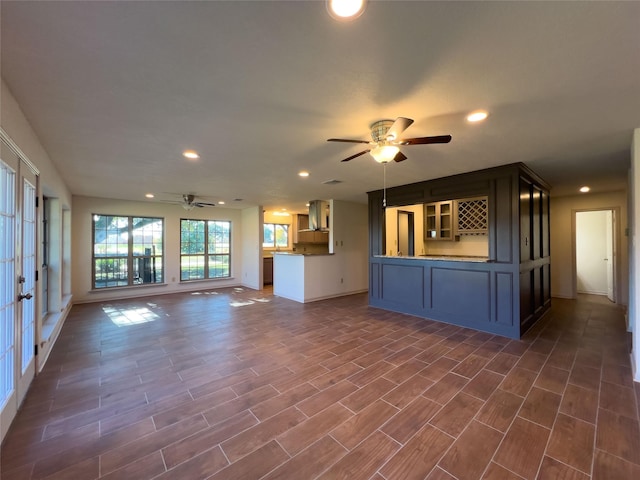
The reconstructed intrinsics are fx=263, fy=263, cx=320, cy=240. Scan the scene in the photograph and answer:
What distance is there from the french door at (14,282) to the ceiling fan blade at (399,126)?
Answer: 8.89 ft

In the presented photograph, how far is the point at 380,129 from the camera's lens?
7.43 ft

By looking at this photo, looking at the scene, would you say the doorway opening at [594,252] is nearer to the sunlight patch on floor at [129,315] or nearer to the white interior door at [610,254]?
the white interior door at [610,254]

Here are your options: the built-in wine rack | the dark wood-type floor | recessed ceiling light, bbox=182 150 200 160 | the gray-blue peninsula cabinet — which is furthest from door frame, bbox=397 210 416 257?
recessed ceiling light, bbox=182 150 200 160

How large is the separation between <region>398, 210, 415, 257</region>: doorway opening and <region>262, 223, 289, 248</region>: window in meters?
4.63

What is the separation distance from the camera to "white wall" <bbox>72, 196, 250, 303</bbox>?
5812 mm

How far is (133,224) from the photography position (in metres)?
6.57

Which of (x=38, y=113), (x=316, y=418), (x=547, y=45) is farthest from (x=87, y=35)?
(x=316, y=418)

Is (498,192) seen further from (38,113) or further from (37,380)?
(37,380)

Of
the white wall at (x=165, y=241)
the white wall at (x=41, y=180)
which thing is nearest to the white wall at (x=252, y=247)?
the white wall at (x=165, y=241)

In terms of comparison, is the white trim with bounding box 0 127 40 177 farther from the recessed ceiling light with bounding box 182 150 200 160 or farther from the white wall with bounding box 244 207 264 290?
the white wall with bounding box 244 207 264 290

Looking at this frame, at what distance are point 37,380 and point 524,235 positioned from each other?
5951 mm

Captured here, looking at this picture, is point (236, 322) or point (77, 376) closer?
point (77, 376)

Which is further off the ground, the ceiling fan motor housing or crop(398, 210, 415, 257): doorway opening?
the ceiling fan motor housing

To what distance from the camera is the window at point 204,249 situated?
24.1ft
